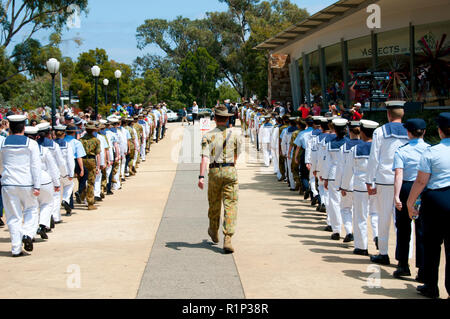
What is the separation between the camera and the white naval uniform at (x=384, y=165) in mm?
7535

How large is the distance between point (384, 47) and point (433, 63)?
273 centimetres

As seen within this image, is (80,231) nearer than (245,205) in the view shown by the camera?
Yes

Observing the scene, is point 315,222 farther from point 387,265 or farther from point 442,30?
point 442,30

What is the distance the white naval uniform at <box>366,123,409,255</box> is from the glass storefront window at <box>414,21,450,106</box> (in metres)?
14.2

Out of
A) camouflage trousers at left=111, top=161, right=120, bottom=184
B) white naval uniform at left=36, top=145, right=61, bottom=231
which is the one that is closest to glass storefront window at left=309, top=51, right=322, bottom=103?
camouflage trousers at left=111, top=161, right=120, bottom=184

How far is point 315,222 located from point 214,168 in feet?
11.1

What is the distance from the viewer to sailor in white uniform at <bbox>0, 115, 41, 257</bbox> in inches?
327

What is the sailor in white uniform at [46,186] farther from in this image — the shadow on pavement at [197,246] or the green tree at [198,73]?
the green tree at [198,73]

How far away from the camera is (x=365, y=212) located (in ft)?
26.9

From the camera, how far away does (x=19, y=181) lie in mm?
8352

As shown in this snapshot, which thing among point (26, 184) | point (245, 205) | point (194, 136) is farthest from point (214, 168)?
point (194, 136)

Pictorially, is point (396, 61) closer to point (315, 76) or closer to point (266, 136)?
point (266, 136)

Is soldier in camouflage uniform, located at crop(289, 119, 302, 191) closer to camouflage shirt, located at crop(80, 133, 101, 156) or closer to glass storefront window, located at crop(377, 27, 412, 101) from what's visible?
camouflage shirt, located at crop(80, 133, 101, 156)

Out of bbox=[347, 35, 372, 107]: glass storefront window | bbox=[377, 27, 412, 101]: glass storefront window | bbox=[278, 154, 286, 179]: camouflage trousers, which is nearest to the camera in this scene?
bbox=[278, 154, 286, 179]: camouflage trousers
